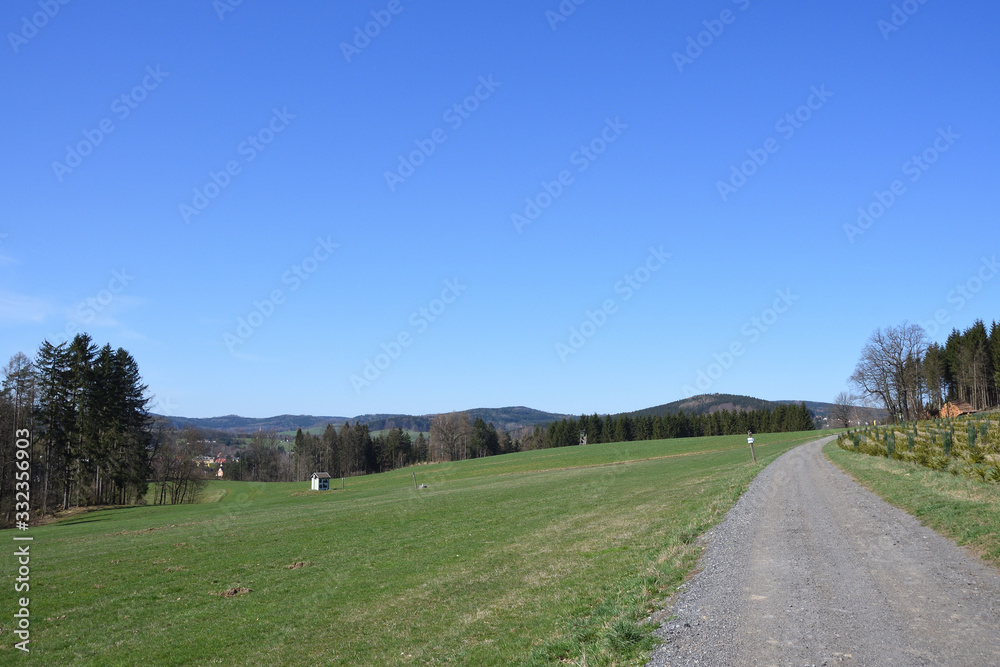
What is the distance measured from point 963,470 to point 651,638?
17.9 metres

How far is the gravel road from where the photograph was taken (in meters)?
6.45

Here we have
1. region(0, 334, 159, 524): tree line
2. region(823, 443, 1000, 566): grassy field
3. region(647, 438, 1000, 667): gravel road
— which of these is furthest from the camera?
region(0, 334, 159, 524): tree line

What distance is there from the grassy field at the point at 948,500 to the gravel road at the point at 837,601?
380 millimetres

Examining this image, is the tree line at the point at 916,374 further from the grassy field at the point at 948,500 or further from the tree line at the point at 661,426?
the grassy field at the point at 948,500

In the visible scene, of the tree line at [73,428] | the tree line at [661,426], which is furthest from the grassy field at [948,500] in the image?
the tree line at [661,426]

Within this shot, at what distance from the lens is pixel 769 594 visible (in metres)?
8.84

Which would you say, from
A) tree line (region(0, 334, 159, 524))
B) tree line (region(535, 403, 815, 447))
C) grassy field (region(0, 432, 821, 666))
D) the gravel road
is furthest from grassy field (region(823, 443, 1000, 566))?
tree line (region(535, 403, 815, 447))

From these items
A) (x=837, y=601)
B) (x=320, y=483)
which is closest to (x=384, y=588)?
(x=837, y=601)

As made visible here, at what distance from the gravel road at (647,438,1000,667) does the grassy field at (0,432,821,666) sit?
0.82m

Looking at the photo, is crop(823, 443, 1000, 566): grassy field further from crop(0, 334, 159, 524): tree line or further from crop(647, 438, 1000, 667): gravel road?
crop(0, 334, 159, 524): tree line

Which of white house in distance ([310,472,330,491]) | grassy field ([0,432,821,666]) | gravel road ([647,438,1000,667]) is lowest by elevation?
white house in distance ([310,472,330,491])

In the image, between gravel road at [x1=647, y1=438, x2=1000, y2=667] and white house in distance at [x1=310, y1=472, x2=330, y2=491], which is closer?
gravel road at [x1=647, y1=438, x2=1000, y2=667]

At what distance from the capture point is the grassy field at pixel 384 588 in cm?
1019

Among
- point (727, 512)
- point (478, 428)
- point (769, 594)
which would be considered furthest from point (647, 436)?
point (769, 594)
